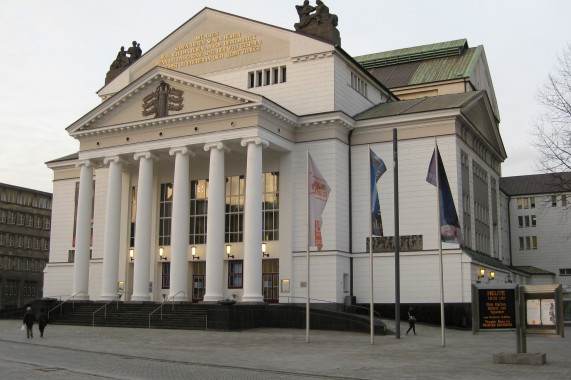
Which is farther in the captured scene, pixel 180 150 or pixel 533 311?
pixel 180 150

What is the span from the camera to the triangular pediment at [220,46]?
44938mm

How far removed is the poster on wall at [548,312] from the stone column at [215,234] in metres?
22.0

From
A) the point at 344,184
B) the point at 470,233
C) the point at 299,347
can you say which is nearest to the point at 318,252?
the point at 344,184

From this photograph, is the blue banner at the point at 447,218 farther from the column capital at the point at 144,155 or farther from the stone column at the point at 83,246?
the stone column at the point at 83,246

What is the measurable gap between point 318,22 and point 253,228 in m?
15.2

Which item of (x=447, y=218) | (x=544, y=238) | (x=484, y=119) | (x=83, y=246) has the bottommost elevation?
(x=83, y=246)


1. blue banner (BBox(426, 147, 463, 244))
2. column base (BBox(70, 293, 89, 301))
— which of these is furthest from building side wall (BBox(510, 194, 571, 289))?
blue banner (BBox(426, 147, 463, 244))

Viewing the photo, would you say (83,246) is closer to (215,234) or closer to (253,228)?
(215,234)

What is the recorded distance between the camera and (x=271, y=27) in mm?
45438

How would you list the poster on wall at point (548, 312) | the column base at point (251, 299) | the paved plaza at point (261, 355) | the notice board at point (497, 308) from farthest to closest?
the column base at point (251, 299) < the notice board at point (497, 308) < the poster on wall at point (548, 312) < the paved plaza at point (261, 355)

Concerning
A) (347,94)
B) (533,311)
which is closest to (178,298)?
(347,94)

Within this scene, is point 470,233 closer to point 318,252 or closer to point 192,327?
point 318,252

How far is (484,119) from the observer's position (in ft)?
167

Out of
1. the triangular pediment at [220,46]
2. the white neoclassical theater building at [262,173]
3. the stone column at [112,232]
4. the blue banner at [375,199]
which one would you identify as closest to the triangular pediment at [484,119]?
the white neoclassical theater building at [262,173]
